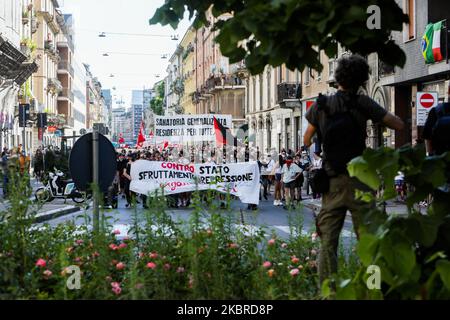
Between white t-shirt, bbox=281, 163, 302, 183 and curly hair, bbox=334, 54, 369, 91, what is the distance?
19.7 m

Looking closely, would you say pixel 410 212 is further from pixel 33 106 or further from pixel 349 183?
pixel 33 106

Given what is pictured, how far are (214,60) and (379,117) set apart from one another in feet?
268

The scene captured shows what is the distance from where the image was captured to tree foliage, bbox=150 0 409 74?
4.87 meters

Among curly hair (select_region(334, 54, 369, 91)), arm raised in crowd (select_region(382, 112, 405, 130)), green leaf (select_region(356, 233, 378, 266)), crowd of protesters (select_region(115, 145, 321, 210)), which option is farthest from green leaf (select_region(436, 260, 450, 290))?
crowd of protesters (select_region(115, 145, 321, 210))

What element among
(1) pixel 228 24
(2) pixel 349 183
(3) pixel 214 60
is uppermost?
(3) pixel 214 60

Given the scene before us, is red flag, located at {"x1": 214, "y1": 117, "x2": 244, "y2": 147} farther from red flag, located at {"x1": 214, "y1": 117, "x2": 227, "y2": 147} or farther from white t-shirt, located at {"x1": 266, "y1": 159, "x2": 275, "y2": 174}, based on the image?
white t-shirt, located at {"x1": 266, "y1": 159, "x2": 275, "y2": 174}

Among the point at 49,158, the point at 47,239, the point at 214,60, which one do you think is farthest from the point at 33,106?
the point at 47,239

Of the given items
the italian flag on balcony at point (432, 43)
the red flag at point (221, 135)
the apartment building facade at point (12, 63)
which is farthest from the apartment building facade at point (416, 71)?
the apartment building facade at point (12, 63)

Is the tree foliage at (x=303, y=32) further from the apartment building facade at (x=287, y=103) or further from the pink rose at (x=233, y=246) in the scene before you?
the apartment building facade at (x=287, y=103)

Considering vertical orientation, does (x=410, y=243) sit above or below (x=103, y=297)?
above

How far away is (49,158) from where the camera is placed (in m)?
32.6

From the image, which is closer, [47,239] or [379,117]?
[379,117]
